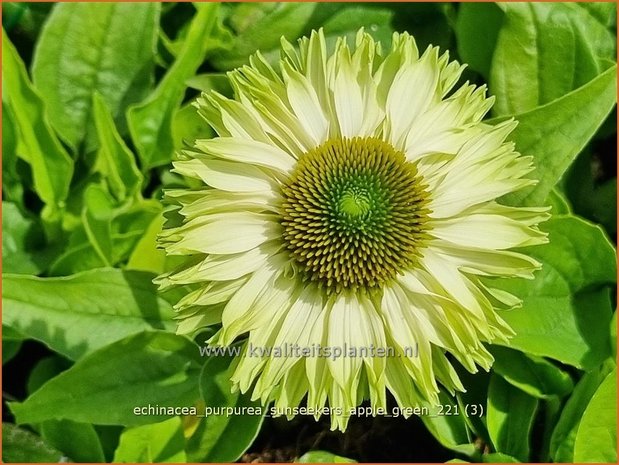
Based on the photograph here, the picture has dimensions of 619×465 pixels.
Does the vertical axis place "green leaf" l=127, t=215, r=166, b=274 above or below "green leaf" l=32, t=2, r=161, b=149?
below

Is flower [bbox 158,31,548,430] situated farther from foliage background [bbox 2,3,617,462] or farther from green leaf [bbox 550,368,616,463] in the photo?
green leaf [bbox 550,368,616,463]

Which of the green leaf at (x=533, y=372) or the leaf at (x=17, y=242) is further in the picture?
the leaf at (x=17, y=242)

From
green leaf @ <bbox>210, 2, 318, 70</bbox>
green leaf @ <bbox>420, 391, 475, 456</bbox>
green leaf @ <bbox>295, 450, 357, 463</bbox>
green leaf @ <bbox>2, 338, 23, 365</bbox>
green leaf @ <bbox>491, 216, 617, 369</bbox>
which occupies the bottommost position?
green leaf @ <bbox>295, 450, 357, 463</bbox>

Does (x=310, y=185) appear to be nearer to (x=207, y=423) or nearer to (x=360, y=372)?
(x=360, y=372)

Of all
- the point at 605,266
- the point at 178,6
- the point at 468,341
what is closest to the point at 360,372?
the point at 468,341

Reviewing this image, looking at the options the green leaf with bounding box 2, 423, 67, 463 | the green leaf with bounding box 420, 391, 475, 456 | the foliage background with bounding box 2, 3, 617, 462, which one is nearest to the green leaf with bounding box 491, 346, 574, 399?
the foliage background with bounding box 2, 3, 617, 462

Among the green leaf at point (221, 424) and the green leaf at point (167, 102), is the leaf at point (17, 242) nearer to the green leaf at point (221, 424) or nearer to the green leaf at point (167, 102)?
the green leaf at point (167, 102)

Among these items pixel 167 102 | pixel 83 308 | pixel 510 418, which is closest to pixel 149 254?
pixel 83 308

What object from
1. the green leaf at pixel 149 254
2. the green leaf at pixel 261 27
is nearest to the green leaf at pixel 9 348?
the green leaf at pixel 149 254
